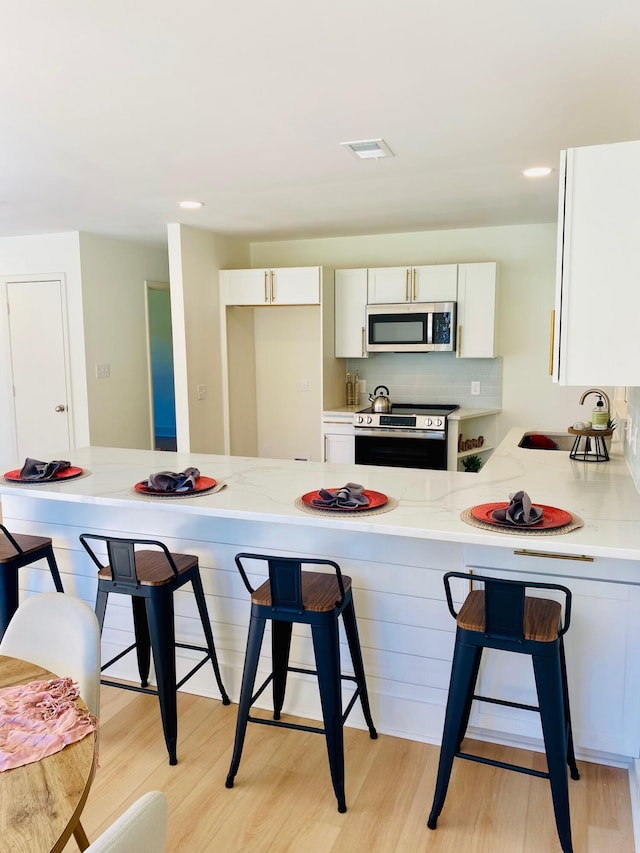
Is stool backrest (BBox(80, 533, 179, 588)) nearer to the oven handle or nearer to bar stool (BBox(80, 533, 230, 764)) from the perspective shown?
bar stool (BBox(80, 533, 230, 764))

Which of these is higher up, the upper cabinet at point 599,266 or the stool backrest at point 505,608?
the upper cabinet at point 599,266

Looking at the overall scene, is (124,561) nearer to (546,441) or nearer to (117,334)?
(546,441)

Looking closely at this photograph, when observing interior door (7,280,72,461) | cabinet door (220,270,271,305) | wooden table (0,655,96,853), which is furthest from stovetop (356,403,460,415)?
wooden table (0,655,96,853)

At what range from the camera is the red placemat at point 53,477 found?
265 centimetres

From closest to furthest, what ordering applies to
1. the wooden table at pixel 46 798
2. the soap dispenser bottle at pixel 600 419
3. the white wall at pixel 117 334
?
the wooden table at pixel 46 798
the soap dispenser bottle at pixel 600 419
the white wall at pixel 117 334

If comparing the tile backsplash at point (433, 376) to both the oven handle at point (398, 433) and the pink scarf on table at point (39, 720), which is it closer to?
the oven handle at point (398, 433)

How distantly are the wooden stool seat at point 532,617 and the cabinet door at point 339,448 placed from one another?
304cm

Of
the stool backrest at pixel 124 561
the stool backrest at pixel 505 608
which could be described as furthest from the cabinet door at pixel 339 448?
the stool backrest at pixel 505 608

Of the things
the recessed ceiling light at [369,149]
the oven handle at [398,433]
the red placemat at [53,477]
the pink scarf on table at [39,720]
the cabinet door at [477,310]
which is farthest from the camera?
the cabinet door at [477,310]

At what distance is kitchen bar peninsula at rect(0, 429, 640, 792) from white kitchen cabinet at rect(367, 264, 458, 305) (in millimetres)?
2252

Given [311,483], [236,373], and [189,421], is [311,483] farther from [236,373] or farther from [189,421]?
[236,373]

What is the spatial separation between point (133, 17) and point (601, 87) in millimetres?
1590

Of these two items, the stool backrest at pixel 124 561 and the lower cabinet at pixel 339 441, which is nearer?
the stool backrest at pixel 124 561

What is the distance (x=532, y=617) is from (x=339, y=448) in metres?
3.31
